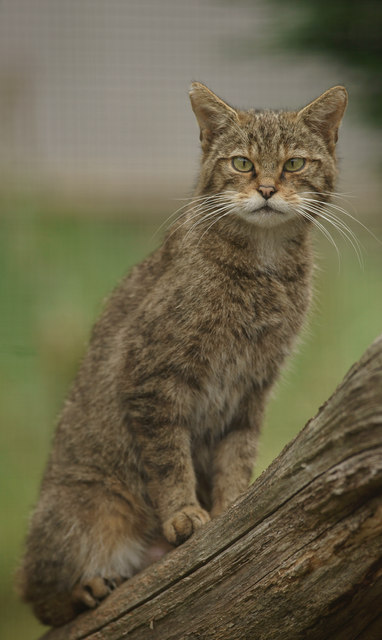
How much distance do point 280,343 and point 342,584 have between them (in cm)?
101

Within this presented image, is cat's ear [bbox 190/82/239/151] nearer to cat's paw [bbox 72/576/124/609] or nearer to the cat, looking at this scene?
the cat

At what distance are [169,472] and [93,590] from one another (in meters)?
0.46

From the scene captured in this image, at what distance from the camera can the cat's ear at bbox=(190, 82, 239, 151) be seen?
2635mm

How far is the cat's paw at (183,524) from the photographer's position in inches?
95.9

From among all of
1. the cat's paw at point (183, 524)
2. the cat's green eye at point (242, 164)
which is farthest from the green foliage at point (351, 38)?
the cat's paw at point (183, 524)

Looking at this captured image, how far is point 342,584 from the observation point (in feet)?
6.21

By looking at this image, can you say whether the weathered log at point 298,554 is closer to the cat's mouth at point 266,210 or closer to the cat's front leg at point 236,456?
the cat's front leg at point 236,456

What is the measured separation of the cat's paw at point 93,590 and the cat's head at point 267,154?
129 centimetres

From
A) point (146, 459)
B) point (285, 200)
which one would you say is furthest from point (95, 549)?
point (285, 200)

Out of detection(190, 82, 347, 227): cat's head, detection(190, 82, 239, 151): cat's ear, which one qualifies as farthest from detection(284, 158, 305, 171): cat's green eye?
detection(190, 82, 239, 151): cat's ear

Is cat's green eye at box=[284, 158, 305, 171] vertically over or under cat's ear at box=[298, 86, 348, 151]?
under

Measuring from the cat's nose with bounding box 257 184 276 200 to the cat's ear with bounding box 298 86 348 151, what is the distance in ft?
1.15

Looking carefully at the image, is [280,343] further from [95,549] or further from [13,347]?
[13,347]

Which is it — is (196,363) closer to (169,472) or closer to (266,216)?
(169,472)
